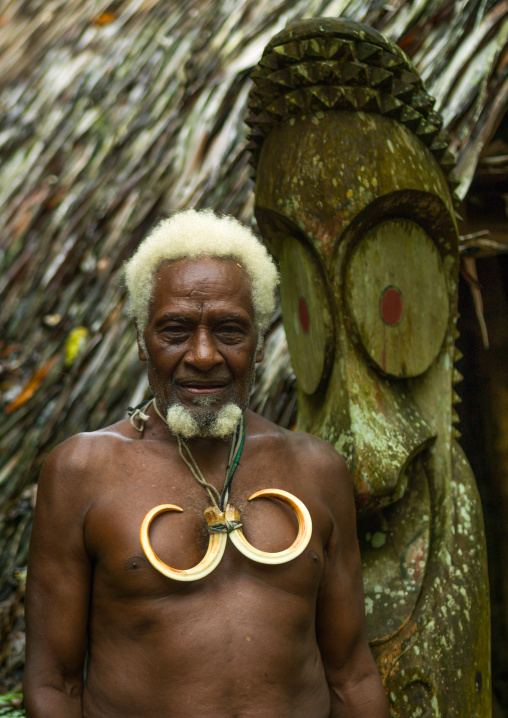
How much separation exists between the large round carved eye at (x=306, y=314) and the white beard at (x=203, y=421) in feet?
1.09

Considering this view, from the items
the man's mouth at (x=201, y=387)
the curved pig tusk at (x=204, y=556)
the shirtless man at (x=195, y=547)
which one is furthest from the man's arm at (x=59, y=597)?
the man's mouth at (x=201, y=387)

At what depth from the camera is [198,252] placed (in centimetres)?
142

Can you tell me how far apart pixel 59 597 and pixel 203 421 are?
390 millimetres

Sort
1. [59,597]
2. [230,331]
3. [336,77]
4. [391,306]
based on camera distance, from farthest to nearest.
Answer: [391,306]
[336,77]
[230,331]
[59,597]

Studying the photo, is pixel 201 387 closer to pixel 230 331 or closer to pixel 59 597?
pixel 230 331

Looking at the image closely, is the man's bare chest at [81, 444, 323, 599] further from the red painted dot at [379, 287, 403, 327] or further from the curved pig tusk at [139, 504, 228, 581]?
the red painted dot at [379, 287, 403, 327]

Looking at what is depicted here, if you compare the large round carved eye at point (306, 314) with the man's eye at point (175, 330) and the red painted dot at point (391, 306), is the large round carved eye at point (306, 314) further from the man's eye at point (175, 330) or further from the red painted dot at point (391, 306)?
the man's eye at point (175, 330)

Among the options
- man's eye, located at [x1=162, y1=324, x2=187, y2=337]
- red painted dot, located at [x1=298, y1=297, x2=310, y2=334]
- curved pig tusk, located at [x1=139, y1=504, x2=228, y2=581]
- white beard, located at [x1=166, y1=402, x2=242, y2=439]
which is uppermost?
red painted dot, located at [x1=298, y1=297, x2=310, y2=334]

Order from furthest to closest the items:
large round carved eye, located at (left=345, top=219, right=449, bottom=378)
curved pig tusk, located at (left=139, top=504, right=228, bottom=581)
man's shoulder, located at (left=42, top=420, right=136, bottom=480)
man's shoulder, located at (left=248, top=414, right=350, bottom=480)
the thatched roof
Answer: the thatched roof, large round carved eye, located at (left=345, top=219, right=449, bottom=378), man's shoulder, located at (left=248, top=414, right=350, bottom=480), man's shoulder, located at (left=42, top=420, right=136, bottom=480), curved pig tusk, located at (left=139, top=504, right=228, bottom=581)

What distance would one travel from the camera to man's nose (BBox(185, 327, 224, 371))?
1.35 meters

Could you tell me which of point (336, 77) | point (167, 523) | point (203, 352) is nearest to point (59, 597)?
point (167, 523)

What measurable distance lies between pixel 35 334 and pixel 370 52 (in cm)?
172

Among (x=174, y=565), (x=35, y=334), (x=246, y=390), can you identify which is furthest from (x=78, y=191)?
(x=174, y=565)

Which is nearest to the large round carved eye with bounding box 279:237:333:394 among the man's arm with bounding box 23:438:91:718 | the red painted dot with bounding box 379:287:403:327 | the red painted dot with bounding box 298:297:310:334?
the red painted dot with bounding box 298:297:310:334
